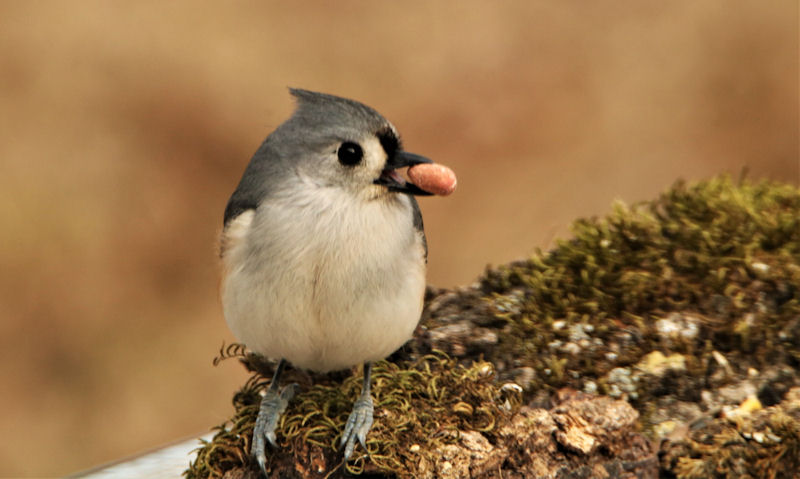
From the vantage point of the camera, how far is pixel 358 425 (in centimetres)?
273

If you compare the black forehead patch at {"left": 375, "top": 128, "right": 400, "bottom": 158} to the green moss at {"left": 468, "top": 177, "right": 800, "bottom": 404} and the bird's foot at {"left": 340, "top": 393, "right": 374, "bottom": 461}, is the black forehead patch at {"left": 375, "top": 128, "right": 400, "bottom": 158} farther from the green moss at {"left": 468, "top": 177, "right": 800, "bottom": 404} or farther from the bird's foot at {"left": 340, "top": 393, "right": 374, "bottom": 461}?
the green moss at {"left": 468, "top": 177, "right": 800, "bottom": 404}

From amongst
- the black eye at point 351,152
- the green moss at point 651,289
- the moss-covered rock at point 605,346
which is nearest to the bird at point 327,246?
the black eye at point 351,152

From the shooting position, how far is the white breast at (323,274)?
2.68 meters

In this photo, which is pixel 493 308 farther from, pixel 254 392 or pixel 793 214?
pixel 793 214

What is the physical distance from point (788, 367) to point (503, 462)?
1290 mm

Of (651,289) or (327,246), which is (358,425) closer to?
(327,246)

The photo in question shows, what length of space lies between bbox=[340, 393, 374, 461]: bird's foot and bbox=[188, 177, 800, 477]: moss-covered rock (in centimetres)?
4

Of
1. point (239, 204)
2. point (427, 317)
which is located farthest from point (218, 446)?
point (427, 317)

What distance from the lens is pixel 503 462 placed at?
2.77 meters

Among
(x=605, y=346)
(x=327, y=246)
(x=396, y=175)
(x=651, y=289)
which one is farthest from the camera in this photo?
(x=651, y=289)

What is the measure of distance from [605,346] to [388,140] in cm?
123

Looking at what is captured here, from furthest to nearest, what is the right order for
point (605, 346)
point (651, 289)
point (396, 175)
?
point (651, 289), point (605, 346), point (396, 175)

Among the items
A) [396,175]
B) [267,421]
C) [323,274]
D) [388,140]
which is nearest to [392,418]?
[267,421]

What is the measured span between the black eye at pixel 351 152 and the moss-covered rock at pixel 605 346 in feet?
2.58
